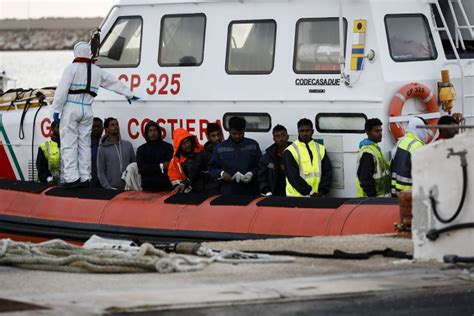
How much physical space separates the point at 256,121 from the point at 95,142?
6.56 ft

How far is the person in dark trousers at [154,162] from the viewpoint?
12.2m

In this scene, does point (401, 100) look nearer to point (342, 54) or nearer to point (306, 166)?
point (342, 54)

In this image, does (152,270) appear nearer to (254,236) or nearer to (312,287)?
(312,287)

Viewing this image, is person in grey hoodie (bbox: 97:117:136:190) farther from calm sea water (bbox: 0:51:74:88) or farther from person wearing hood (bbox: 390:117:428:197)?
calm sea water (bbox: 0:51:74:88)

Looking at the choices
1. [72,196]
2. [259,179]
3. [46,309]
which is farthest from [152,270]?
[72,196]

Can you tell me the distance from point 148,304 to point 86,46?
6.89 m

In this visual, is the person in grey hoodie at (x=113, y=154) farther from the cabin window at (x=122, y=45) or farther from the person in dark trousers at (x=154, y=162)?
the cabin window at (x=122, y=45)

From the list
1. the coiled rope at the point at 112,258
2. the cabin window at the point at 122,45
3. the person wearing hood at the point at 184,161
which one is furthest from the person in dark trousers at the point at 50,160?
the coiled rope at the point at 112,258

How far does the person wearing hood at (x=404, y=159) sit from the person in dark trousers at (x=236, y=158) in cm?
137

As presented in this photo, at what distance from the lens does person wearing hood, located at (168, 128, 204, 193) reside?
11.9 m

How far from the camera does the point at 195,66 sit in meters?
12.3

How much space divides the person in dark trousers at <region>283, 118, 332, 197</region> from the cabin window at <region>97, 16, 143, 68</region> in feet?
7.64

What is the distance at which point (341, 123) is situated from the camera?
11344mm

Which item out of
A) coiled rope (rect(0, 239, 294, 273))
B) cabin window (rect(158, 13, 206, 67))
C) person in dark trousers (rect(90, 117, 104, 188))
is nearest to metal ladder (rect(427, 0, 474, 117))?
cabin window (rect(158, 13, 206, 67))
